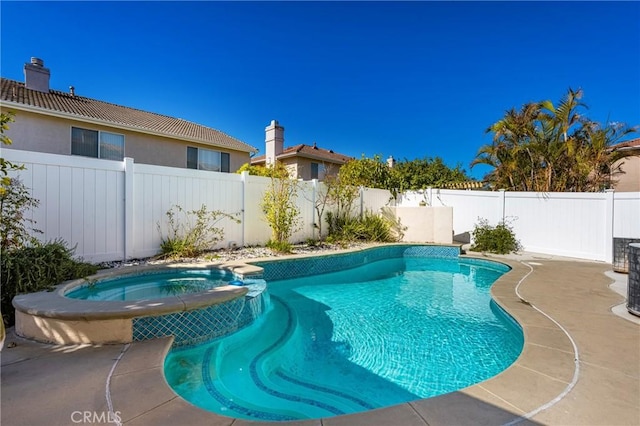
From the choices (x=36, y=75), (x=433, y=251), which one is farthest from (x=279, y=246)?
(x=36, y=75)

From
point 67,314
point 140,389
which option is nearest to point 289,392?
point 140,389

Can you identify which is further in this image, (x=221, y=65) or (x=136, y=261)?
(x=221, y=65)

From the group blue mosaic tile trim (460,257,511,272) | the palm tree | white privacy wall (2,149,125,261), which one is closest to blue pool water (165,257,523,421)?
blue mosaic tile trim (460,257,511,272)

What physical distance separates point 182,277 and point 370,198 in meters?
8.57

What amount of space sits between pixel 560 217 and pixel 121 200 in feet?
40.8

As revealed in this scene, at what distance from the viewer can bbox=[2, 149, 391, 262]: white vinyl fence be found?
5477mm

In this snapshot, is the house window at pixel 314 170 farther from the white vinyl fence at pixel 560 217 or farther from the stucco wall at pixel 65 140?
the white vinyl fence at pixel 560 217

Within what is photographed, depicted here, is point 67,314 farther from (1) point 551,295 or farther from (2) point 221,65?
(2) point 221,65

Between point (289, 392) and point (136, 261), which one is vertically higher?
point (136, 261)

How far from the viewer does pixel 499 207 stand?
10.9m

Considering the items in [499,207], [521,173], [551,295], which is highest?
[521,173]

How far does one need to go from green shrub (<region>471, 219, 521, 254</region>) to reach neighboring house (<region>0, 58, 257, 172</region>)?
37.1 feet

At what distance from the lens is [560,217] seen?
9656 mm

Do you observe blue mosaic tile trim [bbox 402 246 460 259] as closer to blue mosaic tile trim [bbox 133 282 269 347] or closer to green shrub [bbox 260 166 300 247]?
green shrub [bbox 260 166 300 247]
